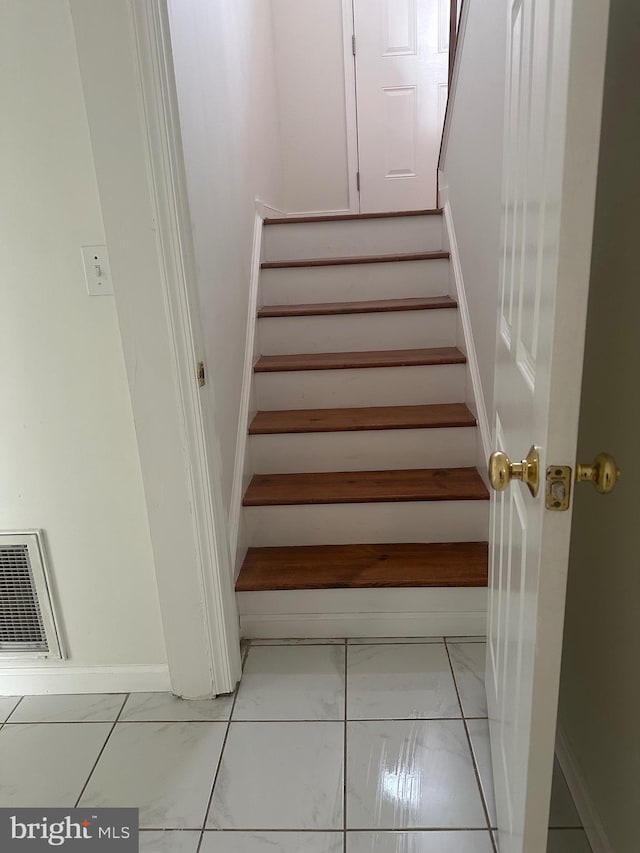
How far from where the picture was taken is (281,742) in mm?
1506

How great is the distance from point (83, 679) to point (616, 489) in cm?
156

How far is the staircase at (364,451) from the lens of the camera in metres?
1.87

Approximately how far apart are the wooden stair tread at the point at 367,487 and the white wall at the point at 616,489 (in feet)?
2.41

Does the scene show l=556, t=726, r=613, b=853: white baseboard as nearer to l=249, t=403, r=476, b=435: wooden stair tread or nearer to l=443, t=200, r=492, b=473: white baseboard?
l=443, t=200, r=492, b=473: white baseboard

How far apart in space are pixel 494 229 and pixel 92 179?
119 centimetres

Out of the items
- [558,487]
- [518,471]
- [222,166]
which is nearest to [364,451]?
[222,166]

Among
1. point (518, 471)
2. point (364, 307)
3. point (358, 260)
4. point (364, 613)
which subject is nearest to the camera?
point (518, 471)

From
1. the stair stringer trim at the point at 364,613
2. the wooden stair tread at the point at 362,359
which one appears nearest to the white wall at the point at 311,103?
the wooden stair tread at the point at 362,359

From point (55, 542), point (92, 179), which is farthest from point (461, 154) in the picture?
point (55, 542)

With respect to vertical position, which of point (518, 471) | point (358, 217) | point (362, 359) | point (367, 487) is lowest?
point (367, 487)

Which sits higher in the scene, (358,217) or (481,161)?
(481,161)

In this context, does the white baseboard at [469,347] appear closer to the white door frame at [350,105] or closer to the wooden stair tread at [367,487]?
the wooden stair tread at [367,487]

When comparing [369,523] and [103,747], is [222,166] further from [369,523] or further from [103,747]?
[103,747]

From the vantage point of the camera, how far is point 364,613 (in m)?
1.87
